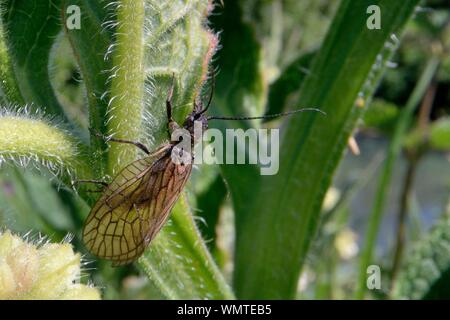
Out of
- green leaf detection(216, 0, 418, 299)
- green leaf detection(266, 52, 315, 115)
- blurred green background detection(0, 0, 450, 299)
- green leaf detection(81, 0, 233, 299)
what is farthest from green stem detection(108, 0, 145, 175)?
green leaf detection(266, 52, 315, 115)

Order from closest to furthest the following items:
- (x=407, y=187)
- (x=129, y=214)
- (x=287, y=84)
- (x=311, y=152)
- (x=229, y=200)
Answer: (x=129, y=214)
(x=311, y=152)
(x=287, y=84)
(x=229, y=200)
(x=407, y=187)

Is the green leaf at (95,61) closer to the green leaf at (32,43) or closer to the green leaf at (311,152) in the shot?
the green leaf at (32,43)

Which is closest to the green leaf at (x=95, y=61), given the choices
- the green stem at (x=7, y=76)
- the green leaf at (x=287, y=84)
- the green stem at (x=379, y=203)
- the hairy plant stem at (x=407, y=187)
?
the green stem at (x=7, y=76)

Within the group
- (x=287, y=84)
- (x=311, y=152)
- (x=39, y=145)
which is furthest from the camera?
(x=287, y=84)

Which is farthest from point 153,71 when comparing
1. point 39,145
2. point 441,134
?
point 441,134

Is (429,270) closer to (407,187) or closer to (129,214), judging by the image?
(129,214)
